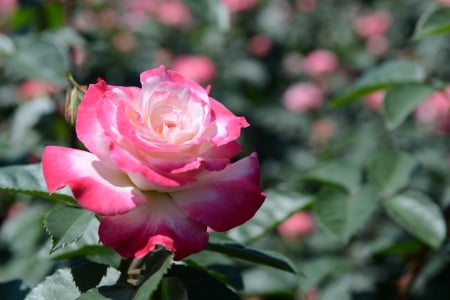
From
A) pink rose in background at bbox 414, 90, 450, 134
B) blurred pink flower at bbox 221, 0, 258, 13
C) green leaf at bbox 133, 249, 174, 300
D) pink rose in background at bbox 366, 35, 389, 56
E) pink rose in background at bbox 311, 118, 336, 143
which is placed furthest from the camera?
pink rose in background at bbox 366, 35, 389, 56

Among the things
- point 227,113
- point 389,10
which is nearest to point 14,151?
point 227,113

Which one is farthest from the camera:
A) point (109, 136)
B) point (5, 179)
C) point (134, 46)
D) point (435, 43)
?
point (435, 43)

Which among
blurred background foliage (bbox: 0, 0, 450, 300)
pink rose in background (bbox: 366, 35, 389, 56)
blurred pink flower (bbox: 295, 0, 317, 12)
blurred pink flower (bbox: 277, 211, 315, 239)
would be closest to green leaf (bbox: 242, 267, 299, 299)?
blurred background foliage (bbox: 0, 0, 450, 300)

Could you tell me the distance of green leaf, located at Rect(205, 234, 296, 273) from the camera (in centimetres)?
76

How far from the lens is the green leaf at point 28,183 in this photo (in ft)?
2.47

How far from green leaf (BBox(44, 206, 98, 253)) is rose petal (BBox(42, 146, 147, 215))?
0.04 m

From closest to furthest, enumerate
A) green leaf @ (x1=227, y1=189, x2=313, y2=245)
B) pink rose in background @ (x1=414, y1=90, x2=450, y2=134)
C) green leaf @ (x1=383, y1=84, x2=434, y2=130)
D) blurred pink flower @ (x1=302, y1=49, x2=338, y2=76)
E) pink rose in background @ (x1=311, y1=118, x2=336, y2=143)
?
green leaf @ (x1=227, y1=189, x2=313, y2=245) < green leaf @ (x1=383, y1=84, x2=434, y2=130) < pink rose in background @ (x1=414, y1=90, x2=450, y2=134) < pink rose in background @ (x1=311, y1=118, x2=336, y2=143) < blurred pink flower @ (x1=302, y1=49, x2=338, y2=76)

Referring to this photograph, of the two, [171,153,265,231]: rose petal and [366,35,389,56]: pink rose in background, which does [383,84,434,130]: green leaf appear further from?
[366,35,389,56]: pink rose in background

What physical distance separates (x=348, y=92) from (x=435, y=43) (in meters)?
2.03

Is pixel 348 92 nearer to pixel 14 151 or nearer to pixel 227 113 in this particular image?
pixel 227 113

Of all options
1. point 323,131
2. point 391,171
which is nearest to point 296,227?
point 323,131

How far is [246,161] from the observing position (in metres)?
0.71

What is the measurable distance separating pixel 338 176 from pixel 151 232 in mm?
597

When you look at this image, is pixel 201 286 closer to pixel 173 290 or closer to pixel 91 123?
pixel 173 290
